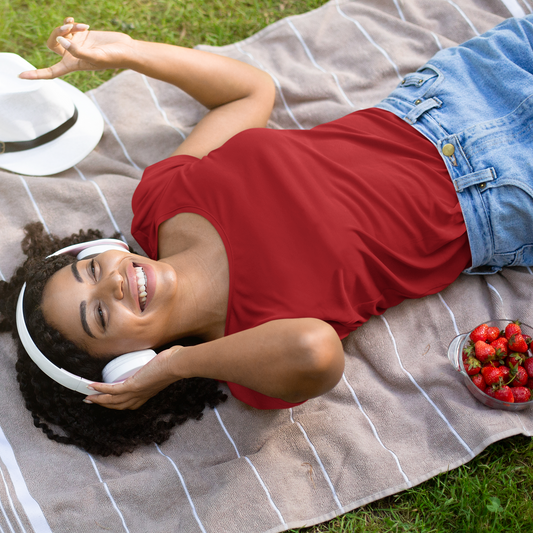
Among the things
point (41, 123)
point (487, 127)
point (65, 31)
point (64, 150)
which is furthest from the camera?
point (64, 150)

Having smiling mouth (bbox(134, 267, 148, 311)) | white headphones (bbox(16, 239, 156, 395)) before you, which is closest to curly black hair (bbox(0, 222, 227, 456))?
white headphones (bbox(16, 239, 156, 395))

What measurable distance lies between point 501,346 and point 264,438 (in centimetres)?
134

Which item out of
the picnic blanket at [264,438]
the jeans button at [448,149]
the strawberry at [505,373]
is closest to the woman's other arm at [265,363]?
the picnic blanket at [264,438]

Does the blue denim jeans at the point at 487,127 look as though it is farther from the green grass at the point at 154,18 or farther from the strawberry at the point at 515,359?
the green grass at the point at 154,18

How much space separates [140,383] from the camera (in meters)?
2.34

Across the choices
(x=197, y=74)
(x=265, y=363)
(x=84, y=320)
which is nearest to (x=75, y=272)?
(x=84, y=320)

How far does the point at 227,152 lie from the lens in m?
2.64

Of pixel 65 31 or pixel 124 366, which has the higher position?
pixel 65 31

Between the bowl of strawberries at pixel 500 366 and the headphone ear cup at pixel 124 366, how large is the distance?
168 centimetres

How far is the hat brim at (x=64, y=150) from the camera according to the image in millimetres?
3182

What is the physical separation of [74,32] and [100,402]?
6.80ft

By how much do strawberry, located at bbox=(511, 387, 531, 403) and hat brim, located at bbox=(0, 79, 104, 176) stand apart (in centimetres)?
299

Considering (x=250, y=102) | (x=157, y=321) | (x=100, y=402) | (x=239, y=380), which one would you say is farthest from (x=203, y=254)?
(x=250, y=102)

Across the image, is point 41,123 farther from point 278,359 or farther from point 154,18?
point 278,359
